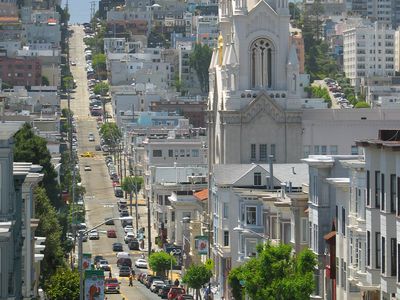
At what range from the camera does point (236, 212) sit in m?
134

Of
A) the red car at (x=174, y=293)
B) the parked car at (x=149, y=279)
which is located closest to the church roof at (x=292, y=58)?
the parked car at (x=149, y=279)

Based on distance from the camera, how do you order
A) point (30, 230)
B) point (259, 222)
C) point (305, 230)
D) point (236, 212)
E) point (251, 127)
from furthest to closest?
point (251, 127)
point (236, 212)
point (259, 222)
point (305, 230)
point (30, 230)

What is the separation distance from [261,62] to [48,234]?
127ft

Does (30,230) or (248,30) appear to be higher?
(248,30)

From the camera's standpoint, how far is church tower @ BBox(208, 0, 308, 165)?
14712 centimetres

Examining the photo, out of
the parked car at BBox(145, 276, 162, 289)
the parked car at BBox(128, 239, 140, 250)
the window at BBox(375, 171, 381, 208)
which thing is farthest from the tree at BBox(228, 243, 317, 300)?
the parked car at BBox(128, 239, 140, 250)

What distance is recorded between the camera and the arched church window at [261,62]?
148 meters

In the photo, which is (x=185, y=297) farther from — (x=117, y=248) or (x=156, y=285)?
(x=117, y=248)

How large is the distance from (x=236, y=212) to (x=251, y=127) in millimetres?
14191

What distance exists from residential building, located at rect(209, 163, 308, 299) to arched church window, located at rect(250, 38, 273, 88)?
292 inches

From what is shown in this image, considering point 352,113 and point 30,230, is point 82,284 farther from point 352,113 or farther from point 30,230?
point 352,113

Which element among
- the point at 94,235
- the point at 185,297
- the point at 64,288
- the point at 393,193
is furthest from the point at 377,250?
the point at 94,235

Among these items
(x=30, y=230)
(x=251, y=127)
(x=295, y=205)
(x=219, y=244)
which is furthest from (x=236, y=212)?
(x=30, y=230)

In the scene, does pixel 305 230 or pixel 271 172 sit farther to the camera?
pixel 271 172
